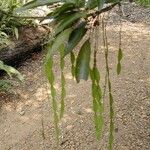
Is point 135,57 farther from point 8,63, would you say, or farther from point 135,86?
point 8,63

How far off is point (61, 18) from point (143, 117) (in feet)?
9.59

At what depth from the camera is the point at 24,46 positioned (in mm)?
5691

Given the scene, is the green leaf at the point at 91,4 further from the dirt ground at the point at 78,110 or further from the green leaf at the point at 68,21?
the dirt ground at the point at 78,110

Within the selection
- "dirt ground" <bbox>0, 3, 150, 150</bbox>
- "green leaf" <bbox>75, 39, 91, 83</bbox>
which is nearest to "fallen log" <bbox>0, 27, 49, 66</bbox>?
"dirt ground" <bbox>0, 3, 150, 150</bbox>

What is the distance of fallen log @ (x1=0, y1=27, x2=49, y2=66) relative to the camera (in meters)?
5.42

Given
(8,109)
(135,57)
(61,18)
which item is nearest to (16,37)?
(8,109)

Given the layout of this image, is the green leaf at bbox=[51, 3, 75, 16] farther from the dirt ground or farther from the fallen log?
the fallen log

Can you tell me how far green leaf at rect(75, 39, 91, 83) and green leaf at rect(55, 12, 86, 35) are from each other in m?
0.11

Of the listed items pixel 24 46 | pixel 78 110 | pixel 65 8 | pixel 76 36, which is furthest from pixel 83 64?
pixel 24 46

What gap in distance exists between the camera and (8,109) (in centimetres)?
470

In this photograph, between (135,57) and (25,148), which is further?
(135,57)

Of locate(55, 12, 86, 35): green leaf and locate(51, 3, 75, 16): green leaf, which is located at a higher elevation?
locate(51, 3, 75, 16): green leaf

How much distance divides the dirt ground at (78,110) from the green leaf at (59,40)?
7.89ft

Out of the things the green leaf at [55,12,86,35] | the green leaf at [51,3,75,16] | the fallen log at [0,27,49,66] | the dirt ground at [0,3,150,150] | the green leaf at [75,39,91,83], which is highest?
the green leaf at [51,3,75,16]
